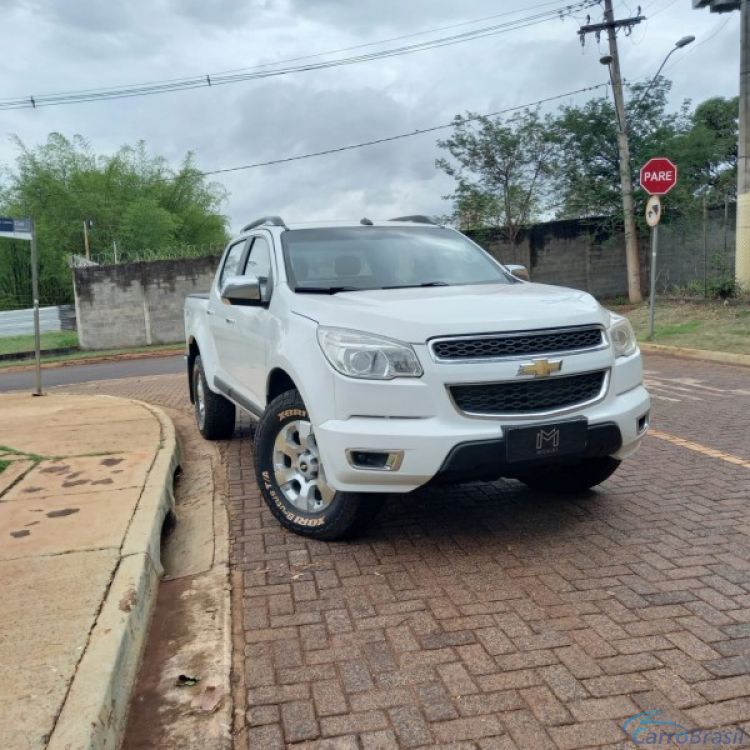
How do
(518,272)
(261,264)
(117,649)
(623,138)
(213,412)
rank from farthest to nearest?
1. (623,138)
2. (213,412)
3. (518,272)
4. (261,264)
5. (117,649)

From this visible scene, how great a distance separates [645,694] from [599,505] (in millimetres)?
2115

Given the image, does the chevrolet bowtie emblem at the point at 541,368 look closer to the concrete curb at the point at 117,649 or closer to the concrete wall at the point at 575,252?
the concrete curb at the point at 117,649

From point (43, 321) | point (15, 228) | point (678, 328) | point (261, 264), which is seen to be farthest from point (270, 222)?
point (43, 321)

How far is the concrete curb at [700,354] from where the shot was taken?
1123cm

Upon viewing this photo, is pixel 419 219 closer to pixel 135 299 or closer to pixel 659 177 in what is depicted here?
pixel 659 177

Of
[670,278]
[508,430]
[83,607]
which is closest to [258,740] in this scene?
[83,607]

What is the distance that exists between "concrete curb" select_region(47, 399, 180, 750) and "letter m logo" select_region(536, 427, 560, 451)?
6.52ft

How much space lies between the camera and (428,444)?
349cm

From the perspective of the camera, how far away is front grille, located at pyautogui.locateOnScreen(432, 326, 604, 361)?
3594 millimetres

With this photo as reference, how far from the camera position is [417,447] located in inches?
138

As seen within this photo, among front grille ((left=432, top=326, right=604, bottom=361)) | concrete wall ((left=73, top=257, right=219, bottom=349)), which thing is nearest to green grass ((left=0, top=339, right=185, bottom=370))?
concrete wall ((left=73, top=257, right=219, bottom=349))

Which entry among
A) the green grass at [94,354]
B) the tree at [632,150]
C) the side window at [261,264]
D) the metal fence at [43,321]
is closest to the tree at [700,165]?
the tree at [632,150]

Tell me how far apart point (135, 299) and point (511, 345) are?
72.9 ft

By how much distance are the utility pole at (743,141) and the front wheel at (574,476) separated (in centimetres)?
1340
